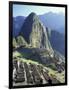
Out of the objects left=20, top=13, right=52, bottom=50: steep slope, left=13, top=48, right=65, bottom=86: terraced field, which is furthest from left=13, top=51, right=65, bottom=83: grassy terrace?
left=20, top=13, right=52, bottom=50: steep slope

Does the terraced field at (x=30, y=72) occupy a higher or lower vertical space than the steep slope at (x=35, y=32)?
lower

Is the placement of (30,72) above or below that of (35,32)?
below

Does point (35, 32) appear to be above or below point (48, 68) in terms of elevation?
above

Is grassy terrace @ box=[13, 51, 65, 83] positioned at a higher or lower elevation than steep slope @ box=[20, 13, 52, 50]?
lower

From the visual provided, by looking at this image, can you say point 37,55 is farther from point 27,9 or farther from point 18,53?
point 27,9

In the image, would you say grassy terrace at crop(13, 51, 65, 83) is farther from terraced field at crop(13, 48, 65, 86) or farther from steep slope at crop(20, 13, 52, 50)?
steep slope at crop(20, 13, 52, 50)

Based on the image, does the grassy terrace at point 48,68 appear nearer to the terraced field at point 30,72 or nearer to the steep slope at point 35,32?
the terraced field at point 30,72

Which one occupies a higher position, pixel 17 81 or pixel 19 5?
pixel 19 5

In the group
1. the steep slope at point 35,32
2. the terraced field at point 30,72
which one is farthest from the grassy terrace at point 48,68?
the steep slope at point 35,32

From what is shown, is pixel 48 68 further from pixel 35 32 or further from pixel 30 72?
pixel 35 32

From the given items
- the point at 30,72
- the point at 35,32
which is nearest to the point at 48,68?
the point at 30,72

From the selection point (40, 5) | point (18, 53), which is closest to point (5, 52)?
point (18, 53)
